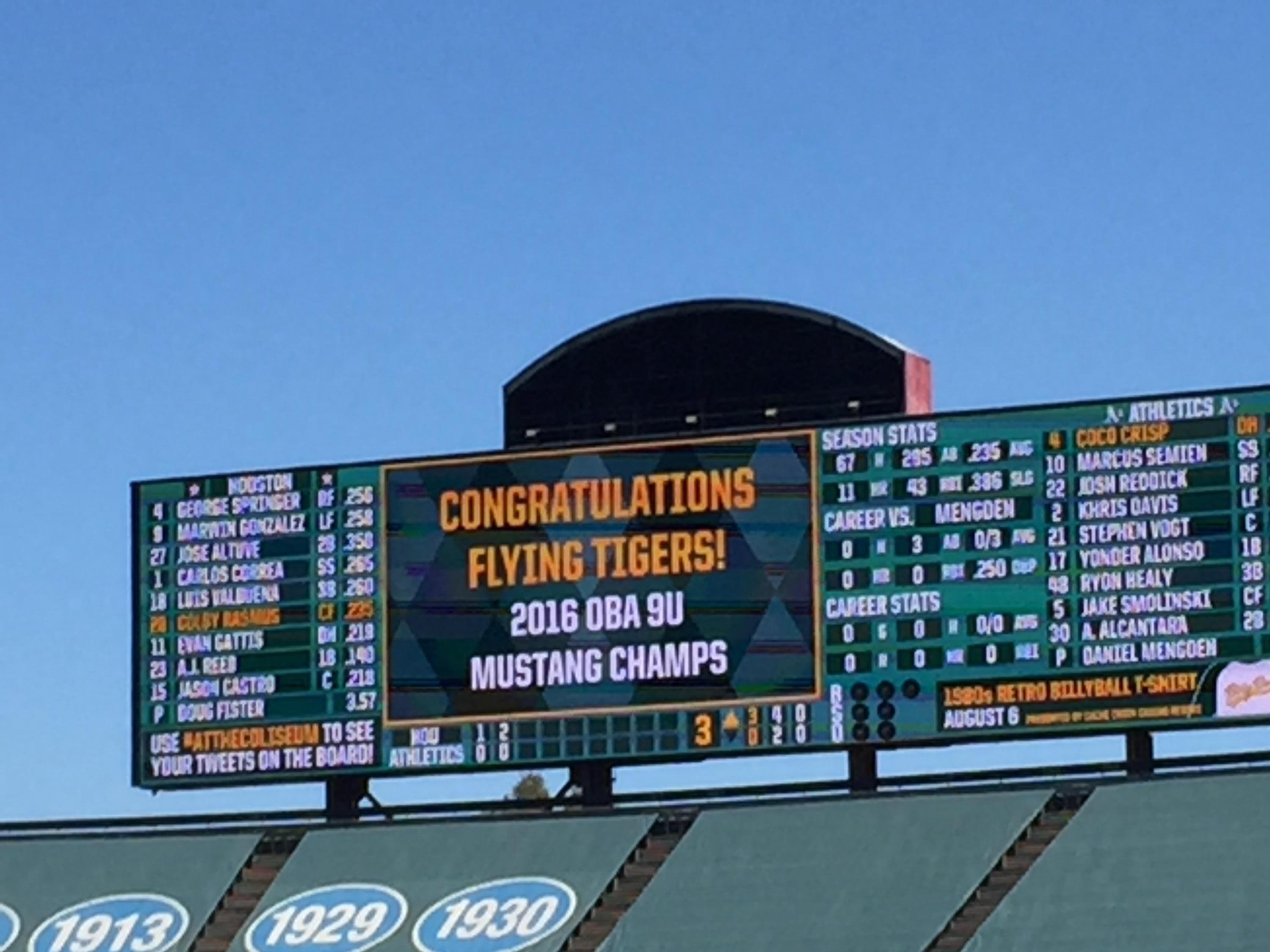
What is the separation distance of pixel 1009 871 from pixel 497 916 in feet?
24.2

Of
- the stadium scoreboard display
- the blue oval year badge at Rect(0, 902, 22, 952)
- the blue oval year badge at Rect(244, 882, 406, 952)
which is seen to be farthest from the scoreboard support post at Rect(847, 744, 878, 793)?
the blue oval year badge at Rect(0, 902, 22, 952)

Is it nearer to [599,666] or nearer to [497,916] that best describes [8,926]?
[497,916]

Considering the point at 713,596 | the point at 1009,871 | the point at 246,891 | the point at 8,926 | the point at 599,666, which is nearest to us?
the point at 1009,871

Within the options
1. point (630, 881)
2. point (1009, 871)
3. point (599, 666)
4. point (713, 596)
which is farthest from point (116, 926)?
point (1009, 871)

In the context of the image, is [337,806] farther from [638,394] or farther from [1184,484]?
[1184,484]

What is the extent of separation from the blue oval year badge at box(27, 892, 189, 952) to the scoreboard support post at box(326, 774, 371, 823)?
2.62 m

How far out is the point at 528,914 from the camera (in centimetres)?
5194

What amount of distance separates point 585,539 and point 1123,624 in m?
7.79

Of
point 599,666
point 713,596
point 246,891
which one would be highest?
point 713,596

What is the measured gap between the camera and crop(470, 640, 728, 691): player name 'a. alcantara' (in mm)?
50719

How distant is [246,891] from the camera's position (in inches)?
2136

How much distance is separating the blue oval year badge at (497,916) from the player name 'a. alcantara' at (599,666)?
2.95 metres

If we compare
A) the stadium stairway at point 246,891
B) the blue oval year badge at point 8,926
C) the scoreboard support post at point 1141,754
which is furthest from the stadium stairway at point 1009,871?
the blue oval year badge at point 8,926

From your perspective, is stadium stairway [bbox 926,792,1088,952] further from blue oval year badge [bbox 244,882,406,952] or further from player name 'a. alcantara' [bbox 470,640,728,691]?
blue oval year badge [bbox 244,882,406,952]
